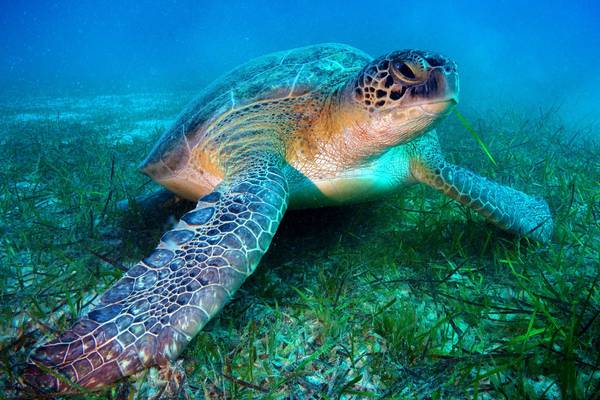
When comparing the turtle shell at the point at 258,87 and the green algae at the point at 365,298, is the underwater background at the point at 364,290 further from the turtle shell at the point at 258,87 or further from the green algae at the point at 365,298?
the turtle shell at the point at 258,87

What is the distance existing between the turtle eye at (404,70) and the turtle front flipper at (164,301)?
1.13 m

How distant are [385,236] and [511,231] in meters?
0.84

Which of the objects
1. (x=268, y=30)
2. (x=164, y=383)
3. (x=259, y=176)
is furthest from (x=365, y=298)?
(x=268, y=30)

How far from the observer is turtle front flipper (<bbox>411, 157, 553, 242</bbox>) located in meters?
2.15

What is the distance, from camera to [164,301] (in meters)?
1.21

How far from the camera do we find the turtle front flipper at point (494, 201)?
2152mm

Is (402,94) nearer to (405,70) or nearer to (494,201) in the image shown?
(405,70)

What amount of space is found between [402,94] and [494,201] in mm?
982

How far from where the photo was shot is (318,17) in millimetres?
85062

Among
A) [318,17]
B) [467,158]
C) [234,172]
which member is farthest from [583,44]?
A: [234,172]

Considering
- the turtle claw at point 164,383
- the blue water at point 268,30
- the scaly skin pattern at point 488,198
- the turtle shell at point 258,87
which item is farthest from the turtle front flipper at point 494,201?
the blue water at point 268,30

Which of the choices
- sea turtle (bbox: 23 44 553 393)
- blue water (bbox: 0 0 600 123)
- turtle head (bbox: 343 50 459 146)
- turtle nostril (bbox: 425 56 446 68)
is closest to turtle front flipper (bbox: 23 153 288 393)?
sea turtle (bbox: 23 44 553 393)

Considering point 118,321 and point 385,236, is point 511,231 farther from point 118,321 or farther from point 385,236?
point 118,321

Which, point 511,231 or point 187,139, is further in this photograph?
point 187,139
